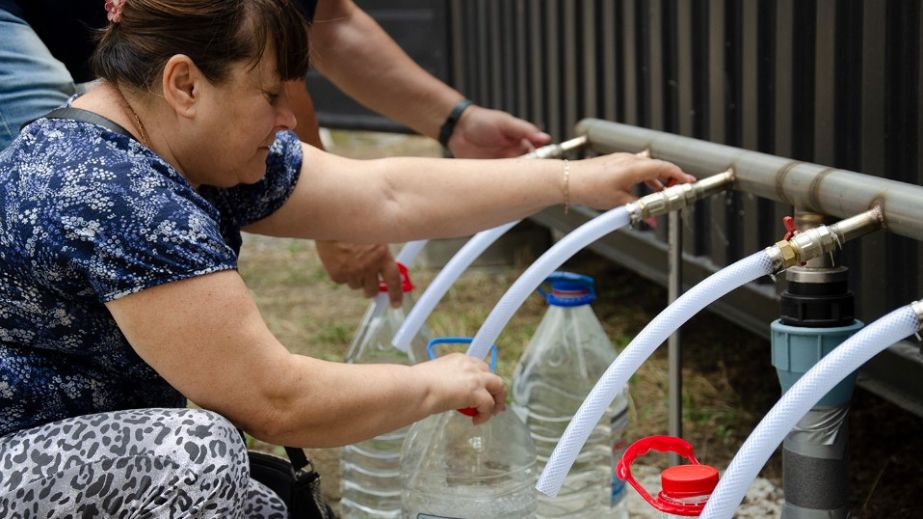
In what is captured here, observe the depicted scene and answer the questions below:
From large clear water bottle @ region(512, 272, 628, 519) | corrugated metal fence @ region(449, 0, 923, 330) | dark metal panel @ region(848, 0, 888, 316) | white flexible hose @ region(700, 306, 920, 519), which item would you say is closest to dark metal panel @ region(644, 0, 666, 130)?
corrugated metal fence @ region(449, 0, 923, 330)

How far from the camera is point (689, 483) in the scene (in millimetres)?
1797

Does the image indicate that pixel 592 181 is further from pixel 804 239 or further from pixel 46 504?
pixel 46 504

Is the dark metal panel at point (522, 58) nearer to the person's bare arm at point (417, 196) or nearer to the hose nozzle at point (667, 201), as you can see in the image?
the person's bare arm at point (417, 196)

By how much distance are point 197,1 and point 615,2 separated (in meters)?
1.97

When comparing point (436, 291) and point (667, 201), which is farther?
point (436, 291)

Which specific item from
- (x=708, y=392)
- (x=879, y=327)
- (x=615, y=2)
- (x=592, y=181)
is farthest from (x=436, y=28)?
(x=879, y=327)

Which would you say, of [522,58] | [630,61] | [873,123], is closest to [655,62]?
[630,61]

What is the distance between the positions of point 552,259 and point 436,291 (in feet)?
1.31

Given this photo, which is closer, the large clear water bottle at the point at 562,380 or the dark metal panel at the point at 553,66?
the large clear water bottle at the point at 562,380

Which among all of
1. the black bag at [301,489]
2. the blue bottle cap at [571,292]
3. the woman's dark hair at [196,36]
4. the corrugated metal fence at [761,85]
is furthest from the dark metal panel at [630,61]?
the woman's dark hair at [196,36]

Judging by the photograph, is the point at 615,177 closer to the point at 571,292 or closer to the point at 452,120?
the point at 571,292

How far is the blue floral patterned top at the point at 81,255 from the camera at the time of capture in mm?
1836

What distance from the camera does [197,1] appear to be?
1.88 m

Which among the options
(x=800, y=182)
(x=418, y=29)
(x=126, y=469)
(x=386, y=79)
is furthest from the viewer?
A: (x=418, y=29)
